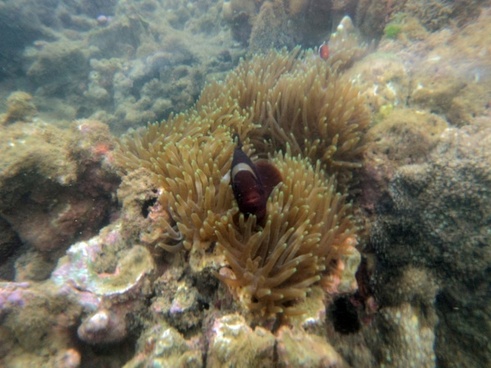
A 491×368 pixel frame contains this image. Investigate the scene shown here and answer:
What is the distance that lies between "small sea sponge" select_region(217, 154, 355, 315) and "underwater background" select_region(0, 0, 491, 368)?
0.05 ft

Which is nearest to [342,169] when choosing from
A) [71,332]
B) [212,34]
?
[71,332]

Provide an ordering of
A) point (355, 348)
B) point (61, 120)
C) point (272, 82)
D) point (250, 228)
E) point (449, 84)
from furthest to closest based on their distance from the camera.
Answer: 1. point (61, 120)
2. point (272, 82)
3. point (449, 84)
4. point (355, 348)
5. point (250, 228)

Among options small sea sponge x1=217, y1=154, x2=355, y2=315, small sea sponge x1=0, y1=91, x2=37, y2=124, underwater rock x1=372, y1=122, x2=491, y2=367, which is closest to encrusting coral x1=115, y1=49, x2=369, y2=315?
small sea sponge x1=217, y1=154, x2=355, y2=315

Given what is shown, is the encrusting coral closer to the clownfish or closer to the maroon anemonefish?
the clownfish

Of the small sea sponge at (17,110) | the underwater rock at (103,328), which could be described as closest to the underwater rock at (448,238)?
the underwater rock at (103,328)

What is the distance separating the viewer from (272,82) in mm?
4770

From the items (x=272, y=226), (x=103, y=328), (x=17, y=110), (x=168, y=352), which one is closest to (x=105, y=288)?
(x=103, y=328)

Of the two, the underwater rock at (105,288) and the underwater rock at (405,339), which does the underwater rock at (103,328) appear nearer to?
the underwater rock at (105,288)

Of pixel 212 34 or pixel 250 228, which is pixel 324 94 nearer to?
pixel 250 228

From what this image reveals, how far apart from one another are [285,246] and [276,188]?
1.79 feet

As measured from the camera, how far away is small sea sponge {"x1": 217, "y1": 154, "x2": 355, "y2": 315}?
2.40 metres

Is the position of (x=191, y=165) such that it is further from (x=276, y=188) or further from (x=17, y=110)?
(x=17, y=110)

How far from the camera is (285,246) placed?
2436mm

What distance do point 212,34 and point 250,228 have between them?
1367cm
